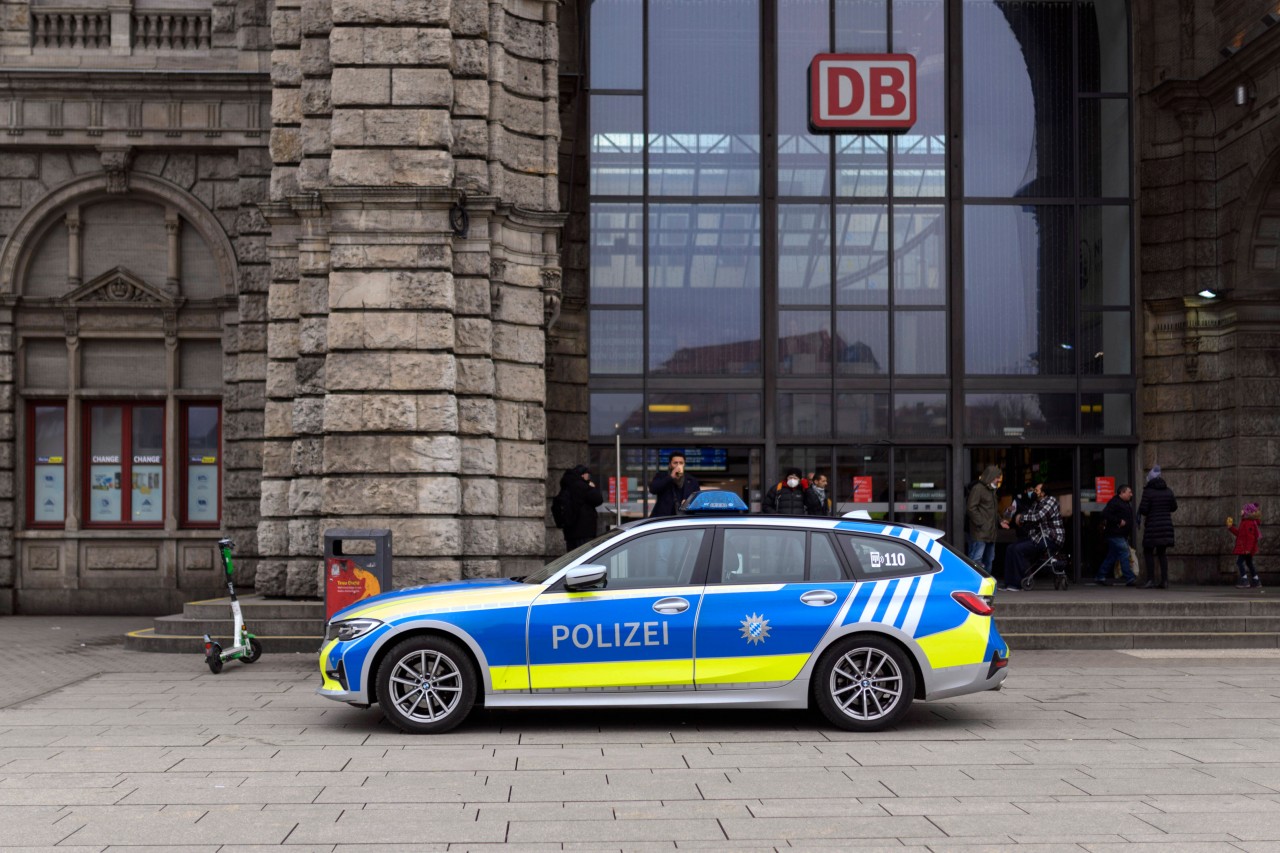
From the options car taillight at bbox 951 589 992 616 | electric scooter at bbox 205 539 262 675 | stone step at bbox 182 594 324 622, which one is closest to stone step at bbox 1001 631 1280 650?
car taillight at bbox 951 589 992 616

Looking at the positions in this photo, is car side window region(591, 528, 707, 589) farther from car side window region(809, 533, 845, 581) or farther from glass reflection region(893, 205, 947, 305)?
glass reflection region(893, 205, 947, 305)

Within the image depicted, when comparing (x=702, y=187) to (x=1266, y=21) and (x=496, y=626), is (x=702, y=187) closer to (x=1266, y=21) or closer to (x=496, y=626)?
(x=1266, y=21)

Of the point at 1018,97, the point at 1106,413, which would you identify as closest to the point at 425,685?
the point at 1106,413

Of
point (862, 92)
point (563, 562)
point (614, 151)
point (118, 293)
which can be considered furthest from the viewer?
point (862, 92)

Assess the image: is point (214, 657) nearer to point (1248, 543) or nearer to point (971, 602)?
point (971, 602)

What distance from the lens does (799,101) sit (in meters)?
21.1

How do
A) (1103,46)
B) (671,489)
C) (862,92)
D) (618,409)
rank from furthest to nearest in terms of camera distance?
(1103,46) → (862,92) → (618,409) → (671,489)

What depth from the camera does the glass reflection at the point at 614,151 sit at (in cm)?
2075

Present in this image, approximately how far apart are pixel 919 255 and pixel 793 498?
531 cm

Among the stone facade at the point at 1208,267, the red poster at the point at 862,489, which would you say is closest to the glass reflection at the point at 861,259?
the red poster at the point at 862,489

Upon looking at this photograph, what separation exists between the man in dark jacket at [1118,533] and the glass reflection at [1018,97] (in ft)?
16.2

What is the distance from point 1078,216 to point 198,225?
13211 millimetres

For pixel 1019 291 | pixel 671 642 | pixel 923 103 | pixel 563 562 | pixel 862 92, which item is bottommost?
pixel 671 642

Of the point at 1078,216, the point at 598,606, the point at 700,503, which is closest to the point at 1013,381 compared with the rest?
the point at 1078,216
